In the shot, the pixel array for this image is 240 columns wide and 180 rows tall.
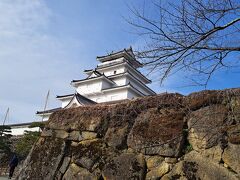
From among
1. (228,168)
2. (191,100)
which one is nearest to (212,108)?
(191,100)

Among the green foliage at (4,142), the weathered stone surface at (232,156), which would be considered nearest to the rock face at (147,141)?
the weathered stone surface at (232,156)

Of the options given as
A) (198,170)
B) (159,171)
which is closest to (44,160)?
(159,171)

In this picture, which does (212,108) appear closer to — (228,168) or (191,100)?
(191,100)

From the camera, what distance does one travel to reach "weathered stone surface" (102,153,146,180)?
17.4 ft

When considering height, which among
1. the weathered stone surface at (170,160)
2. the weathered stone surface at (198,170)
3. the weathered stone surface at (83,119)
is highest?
the weathered stone surface at (83,119)

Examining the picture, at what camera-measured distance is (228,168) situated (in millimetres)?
4488

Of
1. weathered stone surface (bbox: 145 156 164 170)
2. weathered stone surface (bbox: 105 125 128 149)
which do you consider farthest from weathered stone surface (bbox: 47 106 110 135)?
weathered stone surface (bbox: 145 156 164 170)

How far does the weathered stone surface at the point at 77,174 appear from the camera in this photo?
5771 millimetres

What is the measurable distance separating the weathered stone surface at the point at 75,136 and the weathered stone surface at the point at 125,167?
1.21 meters

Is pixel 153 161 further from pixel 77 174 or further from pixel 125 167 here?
pixel 77 174

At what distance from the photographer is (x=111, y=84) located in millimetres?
31734

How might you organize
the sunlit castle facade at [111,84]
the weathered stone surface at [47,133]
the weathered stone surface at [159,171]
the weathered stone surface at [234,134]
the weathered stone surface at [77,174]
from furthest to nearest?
the sunlit castle facade at [111,84], the weathered stone surface at [47,133], the weathered stone surface at [77,174], the weathered stone surface at [159,171], the weathered stone surface at [234,134]

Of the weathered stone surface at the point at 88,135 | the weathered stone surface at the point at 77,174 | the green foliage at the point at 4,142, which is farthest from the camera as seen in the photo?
the green foliage at the point at 4,142

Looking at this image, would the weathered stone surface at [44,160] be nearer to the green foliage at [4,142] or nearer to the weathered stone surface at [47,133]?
the weathered stone surface at [47,133]
